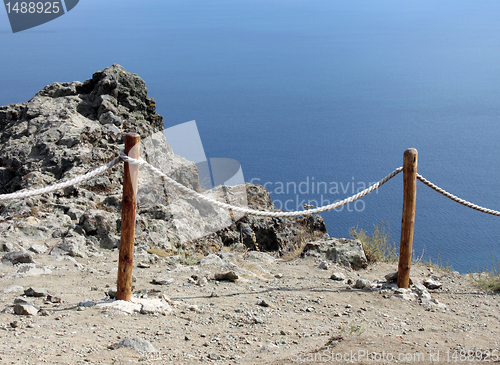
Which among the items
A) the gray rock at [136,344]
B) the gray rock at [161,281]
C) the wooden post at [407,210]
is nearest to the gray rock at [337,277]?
the wooden post at [407,210]

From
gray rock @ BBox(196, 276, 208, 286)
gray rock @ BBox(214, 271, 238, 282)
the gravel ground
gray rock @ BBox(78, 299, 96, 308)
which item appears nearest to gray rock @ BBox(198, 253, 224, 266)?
the gravel ground

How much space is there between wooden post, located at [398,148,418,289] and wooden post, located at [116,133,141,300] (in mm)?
2257

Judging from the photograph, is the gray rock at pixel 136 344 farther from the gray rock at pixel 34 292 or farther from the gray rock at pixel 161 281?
the gray rock at pixel 161 281

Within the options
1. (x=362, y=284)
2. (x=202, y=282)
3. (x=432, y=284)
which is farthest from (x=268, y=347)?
(x=432, y=284)

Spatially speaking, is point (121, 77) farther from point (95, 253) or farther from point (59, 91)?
point (95, 253)

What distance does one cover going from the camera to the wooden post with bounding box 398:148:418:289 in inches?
150

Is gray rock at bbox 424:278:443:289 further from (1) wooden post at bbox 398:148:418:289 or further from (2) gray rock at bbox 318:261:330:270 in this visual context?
(2) gray rock at bbox 318:261:330:270

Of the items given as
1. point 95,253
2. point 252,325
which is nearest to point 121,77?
point 95,253

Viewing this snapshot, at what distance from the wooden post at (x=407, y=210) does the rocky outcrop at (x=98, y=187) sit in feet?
5.85

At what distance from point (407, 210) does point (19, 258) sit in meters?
3.37

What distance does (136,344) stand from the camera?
255 cm

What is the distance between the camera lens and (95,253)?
4207 mm

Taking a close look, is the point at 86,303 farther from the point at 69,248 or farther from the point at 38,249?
the point at 38,249

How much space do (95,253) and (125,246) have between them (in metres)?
1.24
